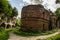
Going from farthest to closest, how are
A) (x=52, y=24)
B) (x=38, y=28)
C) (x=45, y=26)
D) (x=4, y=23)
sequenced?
(x=4, y=23)
(x=52, y=24)
(x=45, y=26)
(x=38, y=28)

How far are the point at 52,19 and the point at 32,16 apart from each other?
6276 mm

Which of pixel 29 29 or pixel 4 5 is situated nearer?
pixel 29 29

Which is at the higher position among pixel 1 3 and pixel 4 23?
pixel 1 3

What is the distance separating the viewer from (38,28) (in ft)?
77.6

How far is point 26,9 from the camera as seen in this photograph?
79.6 feet

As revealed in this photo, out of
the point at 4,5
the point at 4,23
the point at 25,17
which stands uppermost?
the point at 4,5

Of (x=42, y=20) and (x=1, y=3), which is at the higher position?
(x=1, y=3)

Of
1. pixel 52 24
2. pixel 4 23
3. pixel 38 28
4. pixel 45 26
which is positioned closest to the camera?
pixel 38 28

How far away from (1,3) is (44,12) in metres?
9.60

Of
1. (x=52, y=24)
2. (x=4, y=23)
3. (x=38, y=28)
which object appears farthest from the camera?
(x=4, y=23)

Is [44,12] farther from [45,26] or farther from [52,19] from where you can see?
[52,19]

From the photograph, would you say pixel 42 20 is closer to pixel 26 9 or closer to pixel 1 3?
pixel 26 9

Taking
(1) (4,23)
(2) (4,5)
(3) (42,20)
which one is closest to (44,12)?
(3) (42,20)

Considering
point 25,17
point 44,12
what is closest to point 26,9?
point 25,17
